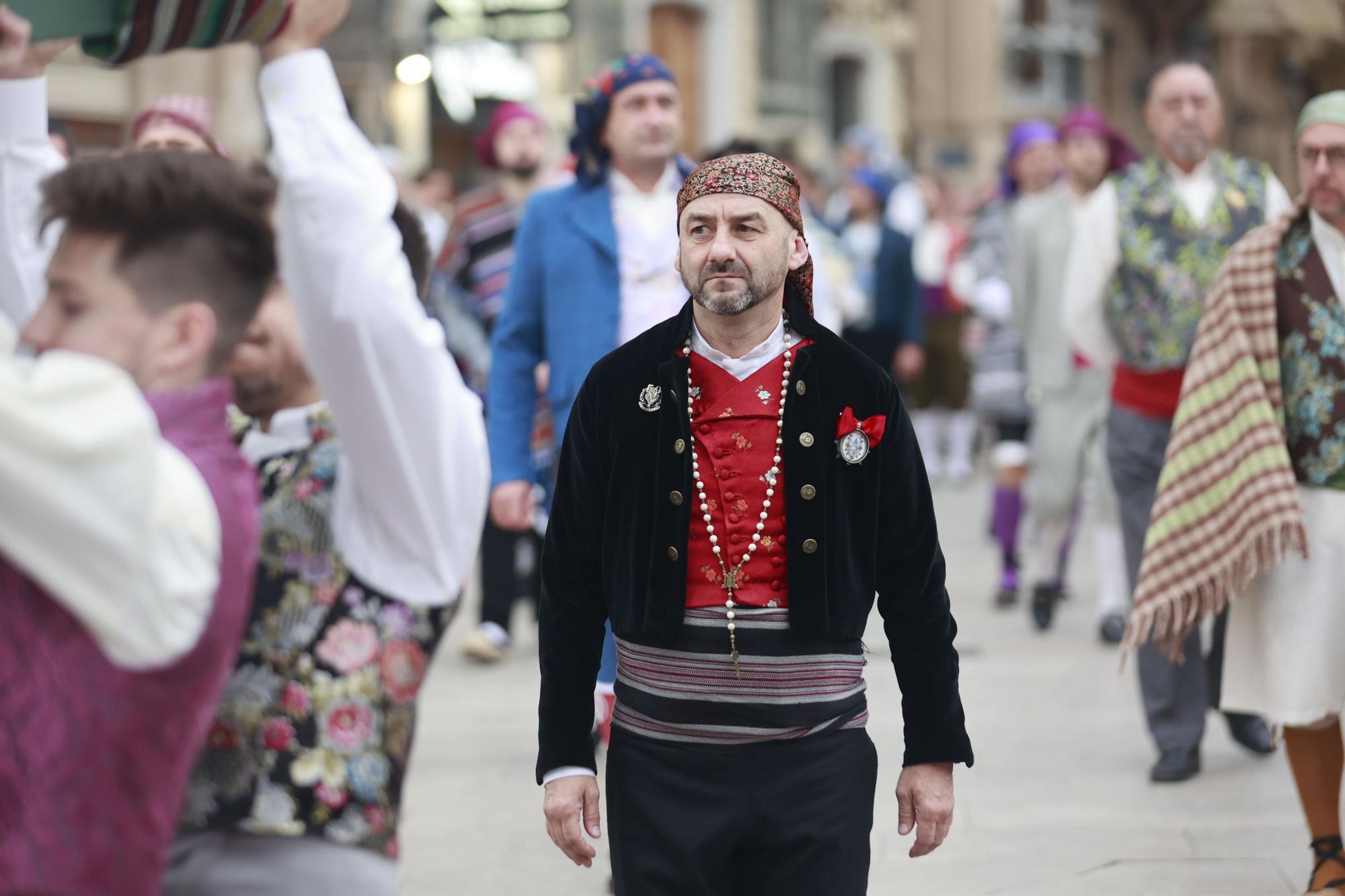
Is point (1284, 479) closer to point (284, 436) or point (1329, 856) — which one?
point (1329, 856)

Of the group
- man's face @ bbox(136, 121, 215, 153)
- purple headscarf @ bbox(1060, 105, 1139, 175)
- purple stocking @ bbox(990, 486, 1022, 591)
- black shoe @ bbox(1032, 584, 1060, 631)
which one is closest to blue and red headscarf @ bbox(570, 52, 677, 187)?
man's face @ bbox(136, 121, 215, 153)

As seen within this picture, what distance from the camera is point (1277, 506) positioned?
15.5 ft

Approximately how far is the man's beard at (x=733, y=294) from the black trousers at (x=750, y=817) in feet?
2.26

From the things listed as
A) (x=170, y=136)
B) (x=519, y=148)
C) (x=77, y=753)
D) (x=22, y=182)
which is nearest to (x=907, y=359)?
(x=519, y=148)

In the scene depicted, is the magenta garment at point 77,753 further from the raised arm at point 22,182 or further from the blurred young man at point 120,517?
the raised arm at point 22,182

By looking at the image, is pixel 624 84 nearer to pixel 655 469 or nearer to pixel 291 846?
pixel 655 469

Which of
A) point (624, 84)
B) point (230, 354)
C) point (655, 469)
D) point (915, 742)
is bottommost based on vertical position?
point (915, 742)

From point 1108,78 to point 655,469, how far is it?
43164 millimetres

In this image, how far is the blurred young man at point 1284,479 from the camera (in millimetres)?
4754

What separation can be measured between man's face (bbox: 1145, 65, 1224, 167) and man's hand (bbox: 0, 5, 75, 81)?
14.7 feet

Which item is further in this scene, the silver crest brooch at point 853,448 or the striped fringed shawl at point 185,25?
the silver crest brooch at point 853,448

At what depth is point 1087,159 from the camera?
8656mm

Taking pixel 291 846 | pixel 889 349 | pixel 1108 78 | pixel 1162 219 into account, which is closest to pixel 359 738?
pixel 291 846

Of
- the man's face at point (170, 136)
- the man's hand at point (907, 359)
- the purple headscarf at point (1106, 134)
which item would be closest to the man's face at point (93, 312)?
the man's face at point (170, 136)
